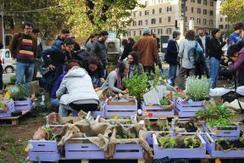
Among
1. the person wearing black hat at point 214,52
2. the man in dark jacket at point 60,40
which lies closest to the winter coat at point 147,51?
the person wearing black hat at point 214,52

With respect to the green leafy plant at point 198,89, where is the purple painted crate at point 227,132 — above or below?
below

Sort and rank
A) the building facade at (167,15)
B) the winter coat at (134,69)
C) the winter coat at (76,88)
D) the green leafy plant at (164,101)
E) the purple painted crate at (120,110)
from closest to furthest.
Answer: the winter coat at (76,88) < the purple painted crate at (120,110) < the green leafy plant at (164,101) < the winter coat at (134,69) < the building facade at (167,15)

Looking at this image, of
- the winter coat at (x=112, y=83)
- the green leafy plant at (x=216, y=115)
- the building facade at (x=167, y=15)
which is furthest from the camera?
the building facade at (x=167, y=15)

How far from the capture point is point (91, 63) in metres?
8.88

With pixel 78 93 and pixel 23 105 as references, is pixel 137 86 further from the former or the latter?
pixel 23 105

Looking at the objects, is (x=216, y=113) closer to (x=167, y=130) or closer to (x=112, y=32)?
(x=167, y=130)

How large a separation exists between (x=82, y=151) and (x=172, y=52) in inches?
325

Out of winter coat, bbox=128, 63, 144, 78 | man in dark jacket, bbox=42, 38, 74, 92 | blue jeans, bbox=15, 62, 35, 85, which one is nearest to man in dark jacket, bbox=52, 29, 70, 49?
man in dark jacket, bbox=42, 38, 74, 92

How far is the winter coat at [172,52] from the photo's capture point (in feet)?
45.5

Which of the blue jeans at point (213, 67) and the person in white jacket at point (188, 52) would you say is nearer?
the person in white jacket at point (188, 52)

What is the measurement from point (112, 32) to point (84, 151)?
2234 centimetres

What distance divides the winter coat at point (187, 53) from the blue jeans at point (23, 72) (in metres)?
3.66

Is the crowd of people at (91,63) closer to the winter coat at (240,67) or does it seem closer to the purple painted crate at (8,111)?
the winter coat at (240,67)

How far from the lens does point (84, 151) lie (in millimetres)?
5992
